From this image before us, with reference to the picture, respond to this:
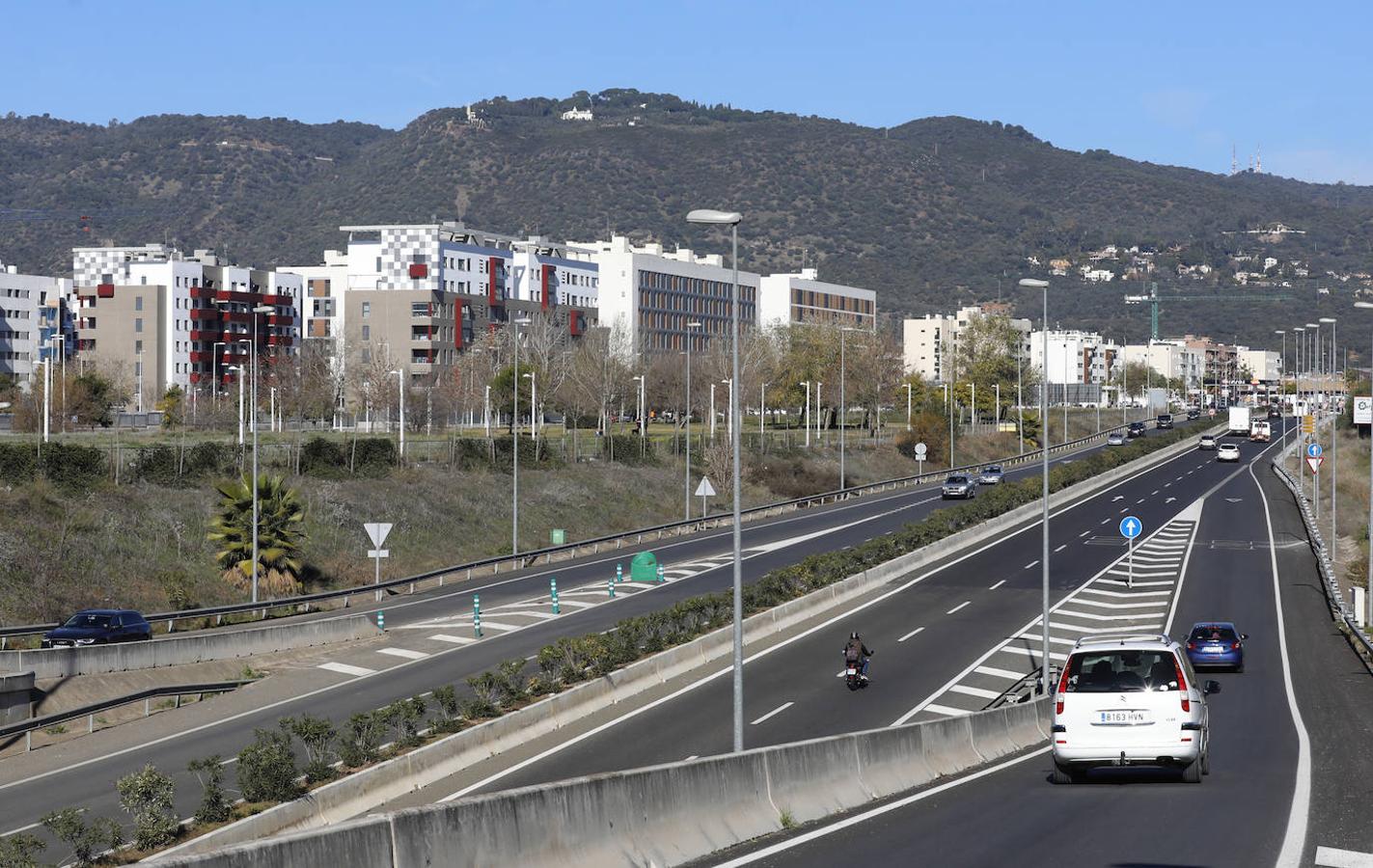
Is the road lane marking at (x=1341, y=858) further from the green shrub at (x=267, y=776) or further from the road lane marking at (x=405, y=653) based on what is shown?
the road lane marking at (x=405, y=653)

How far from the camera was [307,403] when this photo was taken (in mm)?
110250

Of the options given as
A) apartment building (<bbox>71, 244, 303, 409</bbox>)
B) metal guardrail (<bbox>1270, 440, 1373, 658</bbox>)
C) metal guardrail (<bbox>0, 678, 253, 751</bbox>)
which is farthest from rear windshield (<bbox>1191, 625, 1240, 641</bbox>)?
apartment building (<bbox>71, 244, 303, 409</bbox>)

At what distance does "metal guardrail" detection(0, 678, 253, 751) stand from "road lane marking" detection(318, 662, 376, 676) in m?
2.36

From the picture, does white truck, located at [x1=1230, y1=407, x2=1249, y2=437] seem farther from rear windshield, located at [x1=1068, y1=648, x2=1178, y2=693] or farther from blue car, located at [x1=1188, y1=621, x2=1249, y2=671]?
rear windshield, located at [x1=1068, y1=648, x2=1178, y2=693]

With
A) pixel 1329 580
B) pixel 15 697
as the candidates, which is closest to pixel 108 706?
pixel 15 697

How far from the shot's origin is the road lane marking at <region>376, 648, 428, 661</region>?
41000 mm

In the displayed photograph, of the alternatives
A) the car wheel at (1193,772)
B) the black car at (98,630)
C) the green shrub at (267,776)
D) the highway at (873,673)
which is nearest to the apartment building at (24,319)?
the highway at (873,673)

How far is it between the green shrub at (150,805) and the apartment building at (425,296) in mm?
109195

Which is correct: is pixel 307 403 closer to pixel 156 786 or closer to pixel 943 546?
pixel 943 546

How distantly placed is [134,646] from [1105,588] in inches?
1245

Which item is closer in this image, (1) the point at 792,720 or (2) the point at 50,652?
(1) the point at 792,720

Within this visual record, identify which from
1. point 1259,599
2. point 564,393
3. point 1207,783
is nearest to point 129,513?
point 1259,599

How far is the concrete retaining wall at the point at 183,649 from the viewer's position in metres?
35.0

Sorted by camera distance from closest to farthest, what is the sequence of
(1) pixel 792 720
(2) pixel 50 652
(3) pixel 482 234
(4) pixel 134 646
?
(1) pixel 792 720 → (2) pixel 50 652 → (4) pixel 134 646 → (3) pixel 482 234
